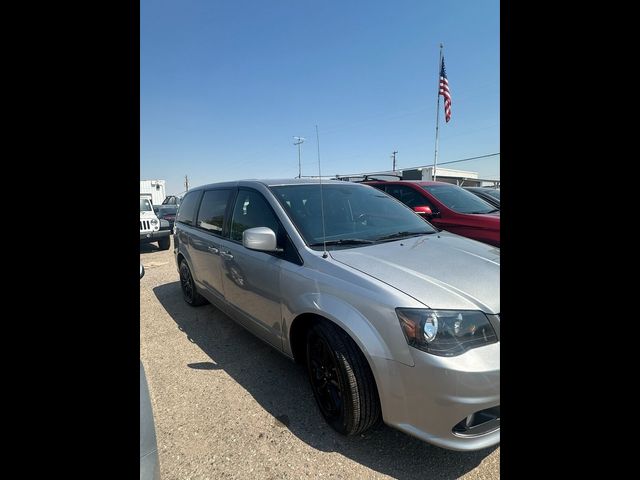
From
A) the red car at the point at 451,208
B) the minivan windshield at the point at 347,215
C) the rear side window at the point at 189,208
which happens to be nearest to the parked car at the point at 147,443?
the minivan windshield at the point at 347,215

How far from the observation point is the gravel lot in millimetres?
1818

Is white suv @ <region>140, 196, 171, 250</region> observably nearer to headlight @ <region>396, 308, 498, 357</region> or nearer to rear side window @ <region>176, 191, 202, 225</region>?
rear side window @ <region>176, 191, 202, 225</region>

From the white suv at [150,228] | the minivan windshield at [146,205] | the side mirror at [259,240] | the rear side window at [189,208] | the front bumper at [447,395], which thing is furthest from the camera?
the minivan windshield at [146,205]

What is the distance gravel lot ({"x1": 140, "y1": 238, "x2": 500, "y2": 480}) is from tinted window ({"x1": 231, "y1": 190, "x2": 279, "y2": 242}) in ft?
4.05

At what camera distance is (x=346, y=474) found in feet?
5.83

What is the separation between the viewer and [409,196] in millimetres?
5766

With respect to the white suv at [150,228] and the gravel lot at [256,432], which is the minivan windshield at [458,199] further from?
the white suv at [150,228]

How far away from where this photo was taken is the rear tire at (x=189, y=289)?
A: 4.39 m

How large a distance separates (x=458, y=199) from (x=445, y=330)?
14.8ft

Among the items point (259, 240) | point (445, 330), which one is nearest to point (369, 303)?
point (445, 330)

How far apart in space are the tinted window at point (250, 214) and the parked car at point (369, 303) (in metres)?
0.02
